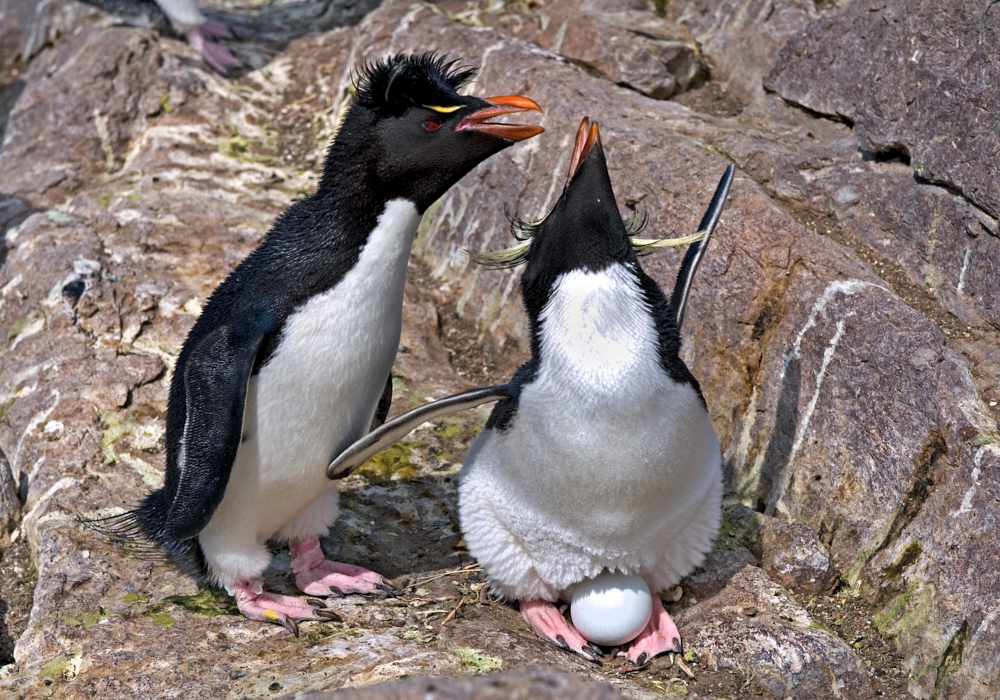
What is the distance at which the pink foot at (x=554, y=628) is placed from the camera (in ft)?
10.4

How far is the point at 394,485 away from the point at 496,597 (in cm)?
85

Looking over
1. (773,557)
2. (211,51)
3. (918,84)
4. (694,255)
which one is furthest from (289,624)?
(211,51)

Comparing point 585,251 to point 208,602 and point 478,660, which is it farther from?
point 208,602

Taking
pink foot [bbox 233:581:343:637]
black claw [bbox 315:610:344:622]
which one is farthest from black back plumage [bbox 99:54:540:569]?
black claw [bbox 315:610:344:622]

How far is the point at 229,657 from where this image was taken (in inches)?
120

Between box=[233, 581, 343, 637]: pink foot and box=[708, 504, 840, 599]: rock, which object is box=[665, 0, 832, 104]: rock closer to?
box=[708, 504, 840, 599]: rock

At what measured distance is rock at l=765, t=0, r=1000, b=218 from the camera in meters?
3.92

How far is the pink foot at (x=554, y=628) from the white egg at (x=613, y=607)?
1.9 inches

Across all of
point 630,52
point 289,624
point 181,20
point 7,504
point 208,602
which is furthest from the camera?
point 181,20

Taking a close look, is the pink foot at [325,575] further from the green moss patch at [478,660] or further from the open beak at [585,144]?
the open beak at [585,144]

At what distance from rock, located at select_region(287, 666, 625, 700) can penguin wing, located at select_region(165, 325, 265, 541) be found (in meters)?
1.00

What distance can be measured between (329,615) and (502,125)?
1.65 m

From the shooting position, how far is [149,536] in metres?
3.38

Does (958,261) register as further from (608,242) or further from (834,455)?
(608,242)
